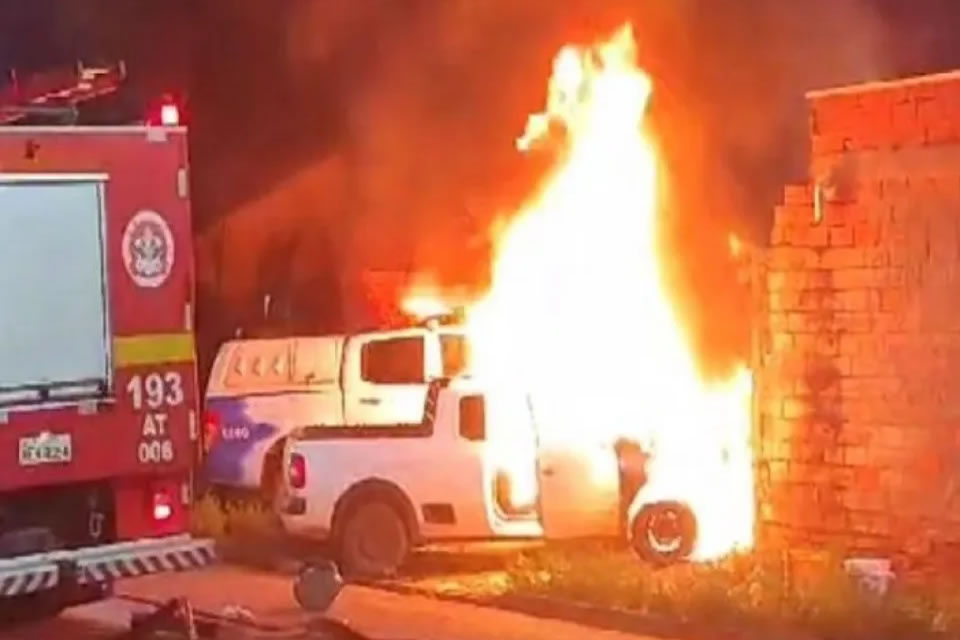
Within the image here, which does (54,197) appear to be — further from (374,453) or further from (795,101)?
(795,101)

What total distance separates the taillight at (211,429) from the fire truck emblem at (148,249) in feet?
29.5

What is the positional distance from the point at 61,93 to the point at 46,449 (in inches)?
81.4

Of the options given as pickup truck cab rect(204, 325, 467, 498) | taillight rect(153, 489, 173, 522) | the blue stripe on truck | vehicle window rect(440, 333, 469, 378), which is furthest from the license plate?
the blue stripe on truck

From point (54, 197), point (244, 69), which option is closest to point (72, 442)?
Result: point (54, 197)

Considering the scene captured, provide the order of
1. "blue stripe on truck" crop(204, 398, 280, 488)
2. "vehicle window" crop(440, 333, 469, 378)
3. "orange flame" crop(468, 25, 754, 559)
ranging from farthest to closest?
1. "blue stripe on truck" crop(204, 398, 280, 488)
2. "vehicle window" crop(440, 333, 469, 378)
3. "orange flame" crop(468, 25, 754, 559)

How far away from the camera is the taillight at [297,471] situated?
1767cm

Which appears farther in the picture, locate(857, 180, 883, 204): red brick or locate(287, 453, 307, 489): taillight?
locate(287, 453, 307, 489): taillight

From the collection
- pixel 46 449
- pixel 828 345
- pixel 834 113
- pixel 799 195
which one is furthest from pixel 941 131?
pixel 46 449

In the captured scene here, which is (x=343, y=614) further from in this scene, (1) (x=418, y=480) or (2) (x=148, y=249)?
(2) (x=148, y=249)

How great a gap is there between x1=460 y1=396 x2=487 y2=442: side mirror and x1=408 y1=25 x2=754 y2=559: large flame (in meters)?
0.38

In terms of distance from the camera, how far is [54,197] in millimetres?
12523

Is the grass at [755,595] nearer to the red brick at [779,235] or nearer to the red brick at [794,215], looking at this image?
the red brick at [779,235]

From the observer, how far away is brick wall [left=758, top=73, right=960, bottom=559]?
13922 millimetres

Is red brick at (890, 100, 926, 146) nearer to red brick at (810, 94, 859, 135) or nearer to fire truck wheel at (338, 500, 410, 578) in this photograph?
red brick at (810, 94, 859, 135)
